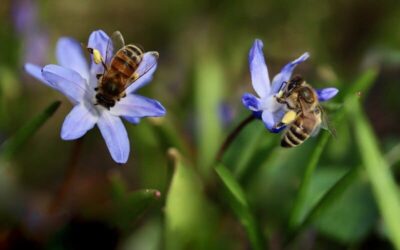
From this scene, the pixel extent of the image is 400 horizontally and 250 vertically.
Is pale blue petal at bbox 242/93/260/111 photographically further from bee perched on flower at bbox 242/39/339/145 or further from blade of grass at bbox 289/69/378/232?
blade of grass at bbox 289/69/378/232

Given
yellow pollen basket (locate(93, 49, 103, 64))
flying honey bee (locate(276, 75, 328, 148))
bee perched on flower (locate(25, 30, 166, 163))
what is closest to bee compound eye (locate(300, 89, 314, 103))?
flying honey bee (locate(276, 75, 328, 148))

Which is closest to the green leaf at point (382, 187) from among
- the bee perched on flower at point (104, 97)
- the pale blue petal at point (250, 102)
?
the pale blue petal at point (250, 102)

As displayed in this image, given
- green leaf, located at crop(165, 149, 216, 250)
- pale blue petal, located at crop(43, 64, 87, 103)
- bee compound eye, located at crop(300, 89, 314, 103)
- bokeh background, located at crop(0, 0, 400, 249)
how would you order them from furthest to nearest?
bokeh background, located at crop(0, 0, 400, 249)
green leaf, located at crop(165, 149, 216, 250)
bee compound eye, located at crop(300, 89, 314, 103)
pale blue petal, located at crop(43, 64, 87, 103)

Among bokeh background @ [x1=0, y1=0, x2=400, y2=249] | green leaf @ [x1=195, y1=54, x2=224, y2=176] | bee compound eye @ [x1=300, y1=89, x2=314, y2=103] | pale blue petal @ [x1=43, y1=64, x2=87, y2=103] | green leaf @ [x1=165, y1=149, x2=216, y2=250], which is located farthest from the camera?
green leaf @ [x1=195, y1=54, x2=224, y2=176]

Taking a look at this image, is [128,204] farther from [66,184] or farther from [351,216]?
[351,216]

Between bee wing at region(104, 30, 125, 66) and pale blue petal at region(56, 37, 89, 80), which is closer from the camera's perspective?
bee wing at region(104, 30, 125, 66)

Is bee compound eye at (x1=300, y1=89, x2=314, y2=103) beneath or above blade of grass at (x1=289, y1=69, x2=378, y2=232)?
above

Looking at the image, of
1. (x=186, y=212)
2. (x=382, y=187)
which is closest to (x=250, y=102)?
(x=186, y=212)
